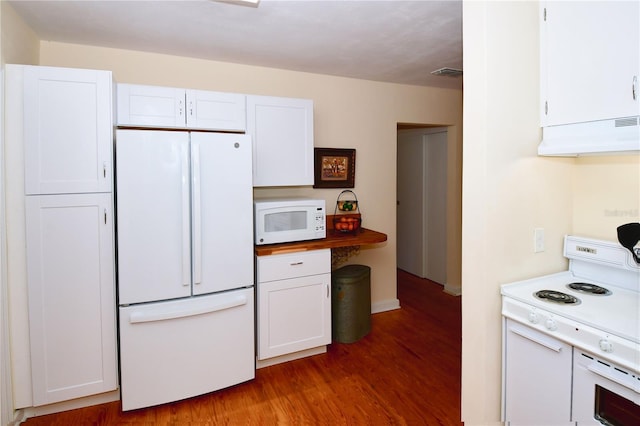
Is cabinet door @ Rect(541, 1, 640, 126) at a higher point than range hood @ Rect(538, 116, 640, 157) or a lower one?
higher

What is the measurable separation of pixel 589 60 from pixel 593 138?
350 millimetres

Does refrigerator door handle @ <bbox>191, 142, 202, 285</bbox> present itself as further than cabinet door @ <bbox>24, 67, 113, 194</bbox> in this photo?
Yes

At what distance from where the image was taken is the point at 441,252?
4930 millimetres

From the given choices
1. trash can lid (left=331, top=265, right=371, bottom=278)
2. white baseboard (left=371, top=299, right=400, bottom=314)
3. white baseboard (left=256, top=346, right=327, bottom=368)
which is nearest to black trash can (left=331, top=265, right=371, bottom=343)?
trash can lid (left=331, top=265, right=371, bottom=278)

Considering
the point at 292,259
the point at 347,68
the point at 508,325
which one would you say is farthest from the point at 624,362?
the point at 347,68

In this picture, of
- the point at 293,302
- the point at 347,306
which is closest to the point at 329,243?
the point at 293,302

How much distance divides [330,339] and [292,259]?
791 mm

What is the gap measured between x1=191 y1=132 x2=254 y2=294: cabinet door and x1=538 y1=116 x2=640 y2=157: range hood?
6.00 ft

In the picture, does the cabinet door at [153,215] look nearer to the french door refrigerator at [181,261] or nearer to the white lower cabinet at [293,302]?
the french door refrigerator at [181,261]

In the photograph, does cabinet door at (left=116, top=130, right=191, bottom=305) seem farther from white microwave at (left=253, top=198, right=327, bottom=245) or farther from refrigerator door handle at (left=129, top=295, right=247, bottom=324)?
white microwave at (left=253, top=198, right=327, bottom=245)

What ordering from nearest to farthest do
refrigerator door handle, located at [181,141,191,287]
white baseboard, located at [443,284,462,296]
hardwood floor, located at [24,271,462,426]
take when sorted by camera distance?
1. hardwood floor, located at [24,271,462,426]
2. refrigerator door handle, located at [181,141,191,287]
3. white baseboard, located at [443,284,462,296]

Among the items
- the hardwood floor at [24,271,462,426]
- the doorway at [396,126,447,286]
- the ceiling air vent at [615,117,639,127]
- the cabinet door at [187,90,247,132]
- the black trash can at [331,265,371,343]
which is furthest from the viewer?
the doorway at [396,126,447,286]

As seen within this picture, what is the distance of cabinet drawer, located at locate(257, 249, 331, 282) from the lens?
279 centimetres

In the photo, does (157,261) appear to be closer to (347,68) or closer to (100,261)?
(100,261)
